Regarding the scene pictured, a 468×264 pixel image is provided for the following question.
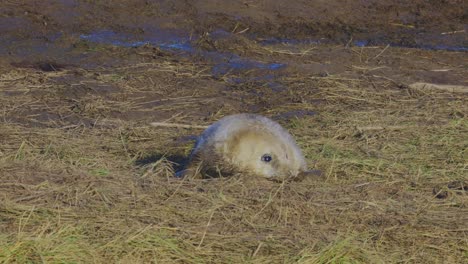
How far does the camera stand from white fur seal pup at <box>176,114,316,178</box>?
23.5 feet

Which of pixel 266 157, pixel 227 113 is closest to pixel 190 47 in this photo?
pixel 227 113

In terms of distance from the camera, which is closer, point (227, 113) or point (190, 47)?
point (227, 113)

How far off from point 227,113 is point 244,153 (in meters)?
3.14

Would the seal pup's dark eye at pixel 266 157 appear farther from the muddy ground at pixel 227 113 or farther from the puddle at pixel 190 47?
the puddle at pixel 190 47

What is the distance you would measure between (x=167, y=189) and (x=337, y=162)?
1794 millimetres

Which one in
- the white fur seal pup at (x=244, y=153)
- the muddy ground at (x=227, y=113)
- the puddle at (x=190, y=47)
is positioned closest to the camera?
the muddy ground at (x=227, y=113)

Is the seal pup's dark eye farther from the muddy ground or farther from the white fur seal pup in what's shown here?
the muddy ground

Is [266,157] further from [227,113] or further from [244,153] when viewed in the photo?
[227,113]

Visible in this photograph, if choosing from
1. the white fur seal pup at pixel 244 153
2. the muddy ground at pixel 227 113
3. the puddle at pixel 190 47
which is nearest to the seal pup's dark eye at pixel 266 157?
the white fur seal pup at pixel 244 153

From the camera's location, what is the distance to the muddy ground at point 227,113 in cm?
602

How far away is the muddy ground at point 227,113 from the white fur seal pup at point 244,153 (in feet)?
0.64

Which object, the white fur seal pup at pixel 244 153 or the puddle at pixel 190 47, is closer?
the white fur seal pup at pixel 244 153

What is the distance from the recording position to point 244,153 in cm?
714

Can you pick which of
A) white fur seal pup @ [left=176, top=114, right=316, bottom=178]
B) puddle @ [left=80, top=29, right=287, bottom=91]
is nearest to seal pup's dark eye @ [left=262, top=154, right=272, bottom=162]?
white fur seal pup @ [left=176, top=114, right=316, bottom=178]
